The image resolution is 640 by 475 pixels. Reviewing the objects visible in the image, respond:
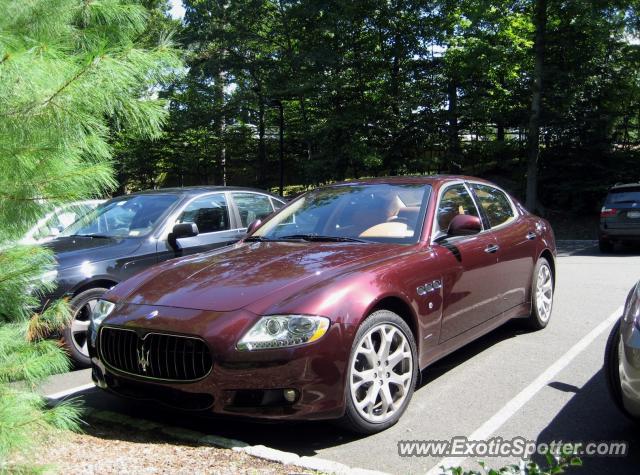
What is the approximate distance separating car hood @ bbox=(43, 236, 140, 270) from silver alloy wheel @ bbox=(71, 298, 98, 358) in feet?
1.32

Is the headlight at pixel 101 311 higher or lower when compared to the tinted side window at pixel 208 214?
lower

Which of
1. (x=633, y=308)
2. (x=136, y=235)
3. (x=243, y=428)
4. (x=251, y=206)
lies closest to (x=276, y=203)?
(x=251, y=206)

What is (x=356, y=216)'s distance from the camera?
16.6 feet

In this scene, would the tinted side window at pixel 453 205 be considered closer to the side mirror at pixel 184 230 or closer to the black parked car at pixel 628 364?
the black parked car at pixel 628 364

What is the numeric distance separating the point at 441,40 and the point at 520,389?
69.5 ft

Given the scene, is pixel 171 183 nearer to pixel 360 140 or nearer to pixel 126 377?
pixel 360 140

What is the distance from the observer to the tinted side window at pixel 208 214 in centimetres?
687

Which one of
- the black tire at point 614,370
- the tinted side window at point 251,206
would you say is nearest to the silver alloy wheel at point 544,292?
the black tire at point 614,370

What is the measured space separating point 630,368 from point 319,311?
5.51 ft

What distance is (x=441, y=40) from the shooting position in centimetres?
2356

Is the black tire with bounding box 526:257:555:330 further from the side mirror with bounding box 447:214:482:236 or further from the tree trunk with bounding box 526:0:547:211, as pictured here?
the tree trunk with bounding box 526:0:547:211

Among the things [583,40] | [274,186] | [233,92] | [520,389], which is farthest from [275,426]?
[274,186]

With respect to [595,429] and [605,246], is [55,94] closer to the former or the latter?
[595,429]

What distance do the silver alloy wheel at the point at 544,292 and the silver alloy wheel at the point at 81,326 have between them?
4329mm
